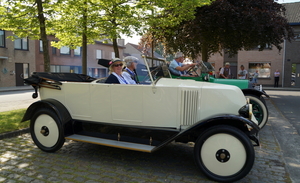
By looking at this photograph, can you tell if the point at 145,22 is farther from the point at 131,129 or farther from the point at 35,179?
the point at 35,179

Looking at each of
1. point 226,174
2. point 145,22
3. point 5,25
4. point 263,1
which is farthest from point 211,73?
point 263,1

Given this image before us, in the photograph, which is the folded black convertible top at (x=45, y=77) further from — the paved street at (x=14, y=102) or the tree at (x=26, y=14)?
the paved street at (x=14, y=102)

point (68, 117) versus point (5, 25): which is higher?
point (5, 25)

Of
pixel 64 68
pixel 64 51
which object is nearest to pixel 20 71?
pixel 64 68

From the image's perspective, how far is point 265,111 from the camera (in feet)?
19.9

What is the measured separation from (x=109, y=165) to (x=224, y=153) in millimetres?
1814

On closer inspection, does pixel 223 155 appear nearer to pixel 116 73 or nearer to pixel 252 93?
pixel 116 73

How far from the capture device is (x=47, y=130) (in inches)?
172

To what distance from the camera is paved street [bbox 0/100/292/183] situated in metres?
3.38

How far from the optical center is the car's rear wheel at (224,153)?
312 centimetres

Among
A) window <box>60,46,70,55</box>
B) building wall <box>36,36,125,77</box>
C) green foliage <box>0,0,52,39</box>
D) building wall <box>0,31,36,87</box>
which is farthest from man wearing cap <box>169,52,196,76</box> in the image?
window <box>60,46,70,55</box>

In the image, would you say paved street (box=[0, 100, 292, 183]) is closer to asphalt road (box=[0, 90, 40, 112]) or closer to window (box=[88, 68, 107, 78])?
asphalt road (box=[0, 90, 40, 112])

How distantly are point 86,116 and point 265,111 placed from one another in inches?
176

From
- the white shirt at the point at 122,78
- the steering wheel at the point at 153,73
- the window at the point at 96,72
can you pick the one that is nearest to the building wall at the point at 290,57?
the window at the point at 96,72
